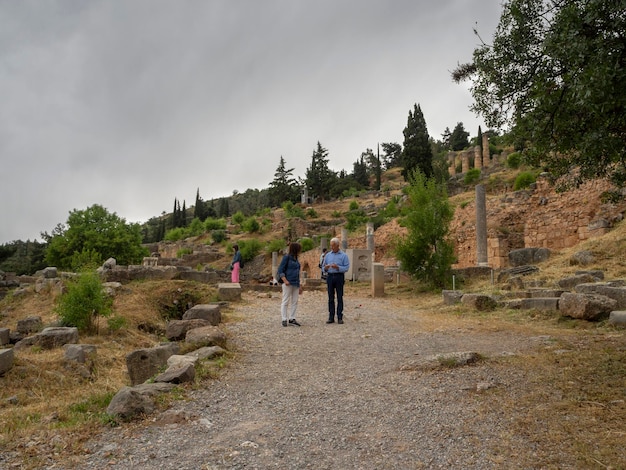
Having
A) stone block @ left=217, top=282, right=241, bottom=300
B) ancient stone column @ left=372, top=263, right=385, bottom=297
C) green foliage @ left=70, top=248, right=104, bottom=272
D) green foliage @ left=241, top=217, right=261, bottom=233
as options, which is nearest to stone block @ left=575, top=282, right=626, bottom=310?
ancient stone column @ left=372, top=263, right=385, bottom=297

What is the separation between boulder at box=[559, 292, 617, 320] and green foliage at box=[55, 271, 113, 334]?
927 cm

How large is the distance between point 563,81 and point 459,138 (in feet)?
269

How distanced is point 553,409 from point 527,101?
3.58 m

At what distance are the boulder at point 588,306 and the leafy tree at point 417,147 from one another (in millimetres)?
40072

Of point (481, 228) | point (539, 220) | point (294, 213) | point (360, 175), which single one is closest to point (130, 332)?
point (481, 228)

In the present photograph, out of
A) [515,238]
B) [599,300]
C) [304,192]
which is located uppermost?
[304,192]

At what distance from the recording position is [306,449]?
11.7 ft

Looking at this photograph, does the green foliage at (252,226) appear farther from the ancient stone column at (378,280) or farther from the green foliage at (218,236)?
the ancient stone column at (378,280)

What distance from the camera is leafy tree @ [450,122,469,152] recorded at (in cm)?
8056

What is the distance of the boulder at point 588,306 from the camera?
27.6ft

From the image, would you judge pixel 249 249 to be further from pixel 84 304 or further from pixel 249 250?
pixel 84 304

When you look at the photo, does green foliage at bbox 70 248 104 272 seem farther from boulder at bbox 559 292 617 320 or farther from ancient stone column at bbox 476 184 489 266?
ancient stone column at bbox 476 184 489 266

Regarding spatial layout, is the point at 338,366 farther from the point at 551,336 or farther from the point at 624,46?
the point at 624,46

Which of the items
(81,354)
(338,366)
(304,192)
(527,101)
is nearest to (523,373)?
(338,366)
